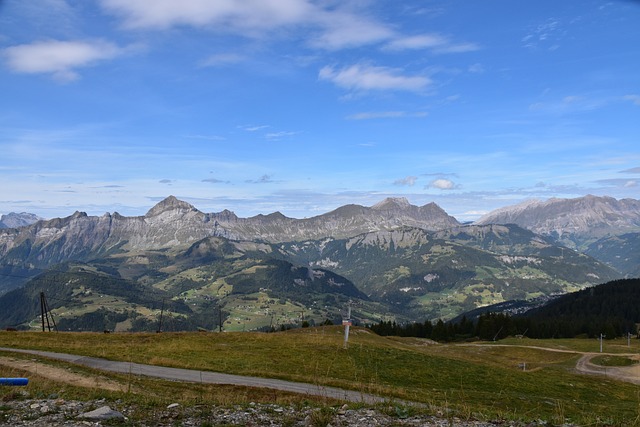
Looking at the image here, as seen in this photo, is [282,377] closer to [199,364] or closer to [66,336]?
[199,364]

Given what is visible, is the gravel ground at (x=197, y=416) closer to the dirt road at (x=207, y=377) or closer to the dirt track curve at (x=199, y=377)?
→ the dirt track curve at (x=199, y=377)

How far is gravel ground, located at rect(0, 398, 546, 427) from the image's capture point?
12570 mm

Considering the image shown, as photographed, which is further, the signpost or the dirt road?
the dirt road

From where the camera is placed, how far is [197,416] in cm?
1366

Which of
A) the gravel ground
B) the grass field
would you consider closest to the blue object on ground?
the gravel ground

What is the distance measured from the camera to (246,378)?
31.5 m

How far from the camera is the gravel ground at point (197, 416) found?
495 inches

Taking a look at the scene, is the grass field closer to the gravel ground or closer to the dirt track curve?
the dirt track curve

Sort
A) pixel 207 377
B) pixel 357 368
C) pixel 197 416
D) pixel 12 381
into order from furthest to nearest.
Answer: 1. pixel 357 368
2. pixel 207 377
3. pixel 12 381
4. pixel 197 416

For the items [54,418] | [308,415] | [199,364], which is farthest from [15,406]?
[199,364]

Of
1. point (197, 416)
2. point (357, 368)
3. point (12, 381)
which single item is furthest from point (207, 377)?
point (197, 416)

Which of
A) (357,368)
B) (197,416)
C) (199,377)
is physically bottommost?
(357,368)

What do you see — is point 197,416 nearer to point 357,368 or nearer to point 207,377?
point 207,377

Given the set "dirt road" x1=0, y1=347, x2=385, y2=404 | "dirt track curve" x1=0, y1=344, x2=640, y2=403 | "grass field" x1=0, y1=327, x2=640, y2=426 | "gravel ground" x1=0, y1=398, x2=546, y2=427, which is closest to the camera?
"gravel ground" x1=0, y1=398, x2=546, y2=427
